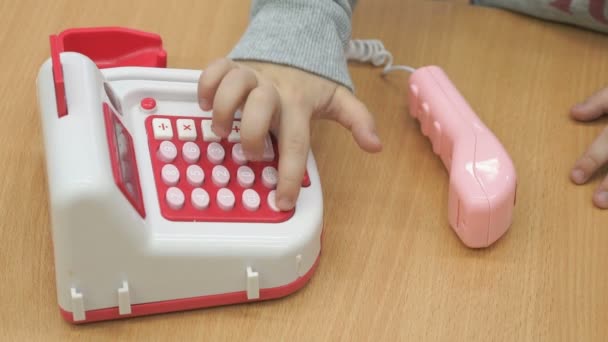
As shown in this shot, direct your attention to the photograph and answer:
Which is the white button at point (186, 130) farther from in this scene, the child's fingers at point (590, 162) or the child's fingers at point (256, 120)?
the child's fingers at point (590, 162)

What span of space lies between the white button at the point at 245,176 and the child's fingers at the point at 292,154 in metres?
0.02

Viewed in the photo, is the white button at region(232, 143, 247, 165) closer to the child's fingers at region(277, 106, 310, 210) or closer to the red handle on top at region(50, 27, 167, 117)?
the child's fingers at region(277, 106, 310, 210)

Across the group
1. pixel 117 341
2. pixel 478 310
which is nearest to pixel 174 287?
pixel 117 341

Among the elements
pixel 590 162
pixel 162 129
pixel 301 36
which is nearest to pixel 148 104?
pixel 162 129

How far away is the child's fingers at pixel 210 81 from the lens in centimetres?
61

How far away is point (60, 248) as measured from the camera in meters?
0.52

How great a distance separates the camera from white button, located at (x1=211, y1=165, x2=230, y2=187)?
588mm

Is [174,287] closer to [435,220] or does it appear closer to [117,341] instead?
[117,341]

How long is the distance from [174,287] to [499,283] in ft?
0.75

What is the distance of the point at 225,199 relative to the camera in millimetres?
576

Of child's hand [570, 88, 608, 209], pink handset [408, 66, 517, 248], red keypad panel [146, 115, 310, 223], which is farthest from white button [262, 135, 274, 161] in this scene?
child's hand [570, 88, 608, 209]

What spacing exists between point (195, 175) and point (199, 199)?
0.02 m

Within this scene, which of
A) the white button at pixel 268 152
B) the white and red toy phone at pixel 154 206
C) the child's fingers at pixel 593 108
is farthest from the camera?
the child's fingers at pixel 593 108

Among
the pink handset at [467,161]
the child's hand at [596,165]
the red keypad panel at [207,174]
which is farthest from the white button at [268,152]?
the child's hand at [596,165]
